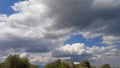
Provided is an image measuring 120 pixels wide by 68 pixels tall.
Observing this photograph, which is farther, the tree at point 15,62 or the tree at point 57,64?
the tree at point 57,64

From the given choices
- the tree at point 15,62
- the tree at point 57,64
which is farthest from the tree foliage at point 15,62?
the tree at point 57,64

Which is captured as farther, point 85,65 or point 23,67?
point 85,65

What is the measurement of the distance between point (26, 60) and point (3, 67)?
392 inches

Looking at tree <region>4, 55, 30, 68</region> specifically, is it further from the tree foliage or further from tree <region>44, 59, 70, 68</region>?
tree <region>44, 59, 70, 68</region>

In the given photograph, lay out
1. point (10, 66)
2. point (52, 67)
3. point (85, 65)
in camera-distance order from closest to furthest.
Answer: point (10, 66) < point (52, 67) < point (85, 65)

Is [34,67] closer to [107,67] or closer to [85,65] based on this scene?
[85,65]

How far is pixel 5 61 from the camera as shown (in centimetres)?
13775

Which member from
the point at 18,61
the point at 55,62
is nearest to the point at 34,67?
the point at 55,62

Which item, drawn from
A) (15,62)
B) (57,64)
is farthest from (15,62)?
(57,64)

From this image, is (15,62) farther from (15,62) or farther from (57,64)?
(57,64)

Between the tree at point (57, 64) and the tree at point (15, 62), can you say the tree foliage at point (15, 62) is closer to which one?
the tree at point (15, 62)

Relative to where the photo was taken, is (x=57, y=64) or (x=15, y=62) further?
(x=57, y=64)

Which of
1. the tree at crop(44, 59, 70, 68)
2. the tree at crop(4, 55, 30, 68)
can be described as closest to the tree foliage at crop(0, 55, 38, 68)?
the tree at crop(4, 55, 30, 68)

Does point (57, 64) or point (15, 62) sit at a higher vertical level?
point (57, 64)
